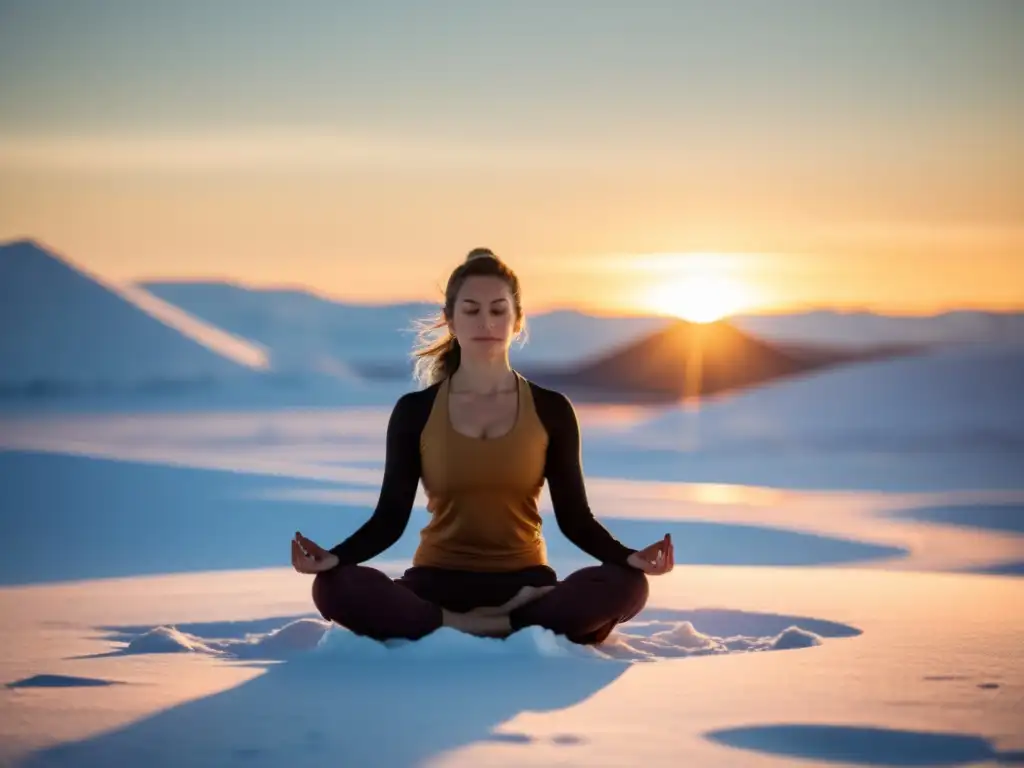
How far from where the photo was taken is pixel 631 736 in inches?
151

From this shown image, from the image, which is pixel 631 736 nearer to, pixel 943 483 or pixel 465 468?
pixel 465 468

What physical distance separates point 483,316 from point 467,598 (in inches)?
34.3

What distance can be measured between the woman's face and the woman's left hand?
0.78 m

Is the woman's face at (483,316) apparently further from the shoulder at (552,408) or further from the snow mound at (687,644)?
the snow mound at (687,644)

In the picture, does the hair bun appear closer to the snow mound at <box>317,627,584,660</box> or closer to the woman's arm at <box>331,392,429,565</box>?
the woman's arm at <box>331,392,429,565</box>

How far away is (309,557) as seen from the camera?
16.1 ft

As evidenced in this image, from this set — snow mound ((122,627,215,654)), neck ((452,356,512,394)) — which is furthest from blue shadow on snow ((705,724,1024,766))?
snow mound ((122,627,215,654))

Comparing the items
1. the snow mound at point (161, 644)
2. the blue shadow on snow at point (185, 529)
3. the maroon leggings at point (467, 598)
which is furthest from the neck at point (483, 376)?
the blue shadow on snow at point (185, 529)

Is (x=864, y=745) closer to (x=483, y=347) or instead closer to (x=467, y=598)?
(x=467, y=598)

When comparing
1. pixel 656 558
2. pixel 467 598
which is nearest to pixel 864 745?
pixel 656 558

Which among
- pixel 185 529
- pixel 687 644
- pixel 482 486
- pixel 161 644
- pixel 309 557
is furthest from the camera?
pixel 185 529

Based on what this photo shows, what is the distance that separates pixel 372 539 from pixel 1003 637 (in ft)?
6.79

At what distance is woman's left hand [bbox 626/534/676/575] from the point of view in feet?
16.2

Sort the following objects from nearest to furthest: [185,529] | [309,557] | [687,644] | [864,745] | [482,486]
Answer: [864,745], [309,557], [482,486], [687,644], [185,529]
